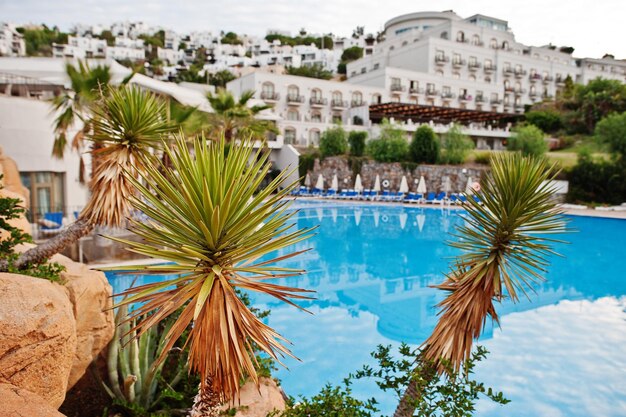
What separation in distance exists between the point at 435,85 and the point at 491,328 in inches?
1898

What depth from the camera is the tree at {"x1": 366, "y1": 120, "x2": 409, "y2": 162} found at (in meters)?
33.3

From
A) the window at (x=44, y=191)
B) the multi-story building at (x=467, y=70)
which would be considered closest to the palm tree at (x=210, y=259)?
the window at (x=44, y=191)

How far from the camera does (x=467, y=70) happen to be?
57.2 metres

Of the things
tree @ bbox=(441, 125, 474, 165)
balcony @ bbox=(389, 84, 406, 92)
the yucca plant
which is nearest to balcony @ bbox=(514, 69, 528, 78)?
balcony @ bbox=(389, 84, 406, 92)

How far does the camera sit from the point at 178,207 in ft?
9.23

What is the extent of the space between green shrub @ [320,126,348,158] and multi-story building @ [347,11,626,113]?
1670cm

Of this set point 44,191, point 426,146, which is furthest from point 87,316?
point 426,146

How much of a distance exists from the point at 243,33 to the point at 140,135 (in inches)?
6655

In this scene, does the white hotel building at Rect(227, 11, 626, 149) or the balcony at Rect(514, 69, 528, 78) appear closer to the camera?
the white hotel building at Rect(227, 11, 626, 149)

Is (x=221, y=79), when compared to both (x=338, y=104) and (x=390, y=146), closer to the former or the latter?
(x=338, y=104)

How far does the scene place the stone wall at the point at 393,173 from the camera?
32.2m

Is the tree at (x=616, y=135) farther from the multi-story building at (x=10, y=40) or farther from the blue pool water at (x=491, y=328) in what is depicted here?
the multi-story building at (x=10, y=40)

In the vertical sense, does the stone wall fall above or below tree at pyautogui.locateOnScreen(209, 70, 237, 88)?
below

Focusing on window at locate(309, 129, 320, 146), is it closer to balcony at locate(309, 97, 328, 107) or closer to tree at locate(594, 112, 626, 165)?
balcony at locate(309, 97, 328, 107)
